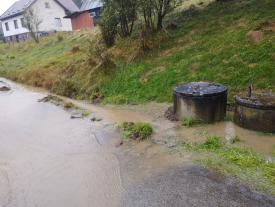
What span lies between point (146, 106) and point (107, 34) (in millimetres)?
7448

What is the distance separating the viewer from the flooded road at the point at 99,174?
6.20 metres

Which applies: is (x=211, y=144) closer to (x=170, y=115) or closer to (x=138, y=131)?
(x=138, y=131)

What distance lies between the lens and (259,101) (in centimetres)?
837

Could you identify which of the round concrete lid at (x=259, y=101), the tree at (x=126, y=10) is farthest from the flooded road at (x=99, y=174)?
the tree at (x=126, y=10)

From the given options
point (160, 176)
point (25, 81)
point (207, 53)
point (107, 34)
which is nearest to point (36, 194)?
point (160, 176)

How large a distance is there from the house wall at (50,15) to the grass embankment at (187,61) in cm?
2504

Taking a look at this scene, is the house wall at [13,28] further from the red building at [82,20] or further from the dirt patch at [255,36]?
the dirt patch at [255,36]

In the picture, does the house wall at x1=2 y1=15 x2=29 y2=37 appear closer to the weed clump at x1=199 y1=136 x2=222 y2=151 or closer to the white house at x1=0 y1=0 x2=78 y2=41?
the white house at x1=0 y1=0 x2=78 y2=41

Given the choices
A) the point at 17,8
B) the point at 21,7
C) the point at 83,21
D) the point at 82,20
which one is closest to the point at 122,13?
the point at 83,21

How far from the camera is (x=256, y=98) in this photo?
8570mm

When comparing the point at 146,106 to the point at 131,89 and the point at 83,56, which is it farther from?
the point at 83,56

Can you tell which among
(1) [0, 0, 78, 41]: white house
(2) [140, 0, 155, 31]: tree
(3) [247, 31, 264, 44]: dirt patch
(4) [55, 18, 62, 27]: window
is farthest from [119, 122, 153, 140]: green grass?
(4) [55, 18, 62, 27]: window

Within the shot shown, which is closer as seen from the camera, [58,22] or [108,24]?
[108,24]

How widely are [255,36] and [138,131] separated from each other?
248 inches
